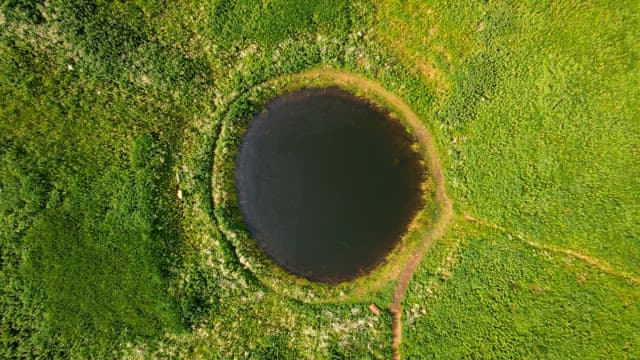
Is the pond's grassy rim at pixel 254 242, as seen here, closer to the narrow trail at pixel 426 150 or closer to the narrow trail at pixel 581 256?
the narrow trail at pixel 426 150

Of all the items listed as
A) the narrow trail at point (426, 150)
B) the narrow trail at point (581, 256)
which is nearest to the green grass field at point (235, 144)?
the narrow trail at point (581, 256)

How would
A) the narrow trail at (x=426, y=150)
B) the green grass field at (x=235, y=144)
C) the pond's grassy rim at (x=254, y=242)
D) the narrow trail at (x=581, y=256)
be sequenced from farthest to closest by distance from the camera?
the narrow trail at (x=426, y=150)
the pond's grassy rim at (x=254, y=242)
the narrow trail at (x=581, y=256)
the green grass field at (x=235, y=144)

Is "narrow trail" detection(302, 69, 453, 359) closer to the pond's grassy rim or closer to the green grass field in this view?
the pond's grassy rim

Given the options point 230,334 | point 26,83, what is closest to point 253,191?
point 230,334

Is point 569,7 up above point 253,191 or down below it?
above

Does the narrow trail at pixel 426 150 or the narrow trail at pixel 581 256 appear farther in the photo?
the narrow trail at pixel 426 150

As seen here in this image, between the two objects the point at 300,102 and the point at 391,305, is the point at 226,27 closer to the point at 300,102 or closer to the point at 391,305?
the point at 300,102

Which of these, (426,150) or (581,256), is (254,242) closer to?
(426,150)

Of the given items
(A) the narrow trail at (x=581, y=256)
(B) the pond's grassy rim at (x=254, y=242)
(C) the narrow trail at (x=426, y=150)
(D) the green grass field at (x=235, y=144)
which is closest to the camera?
(D) the green grass field at (x=235, y=144)

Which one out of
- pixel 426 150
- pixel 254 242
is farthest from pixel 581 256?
pixel 254 242
